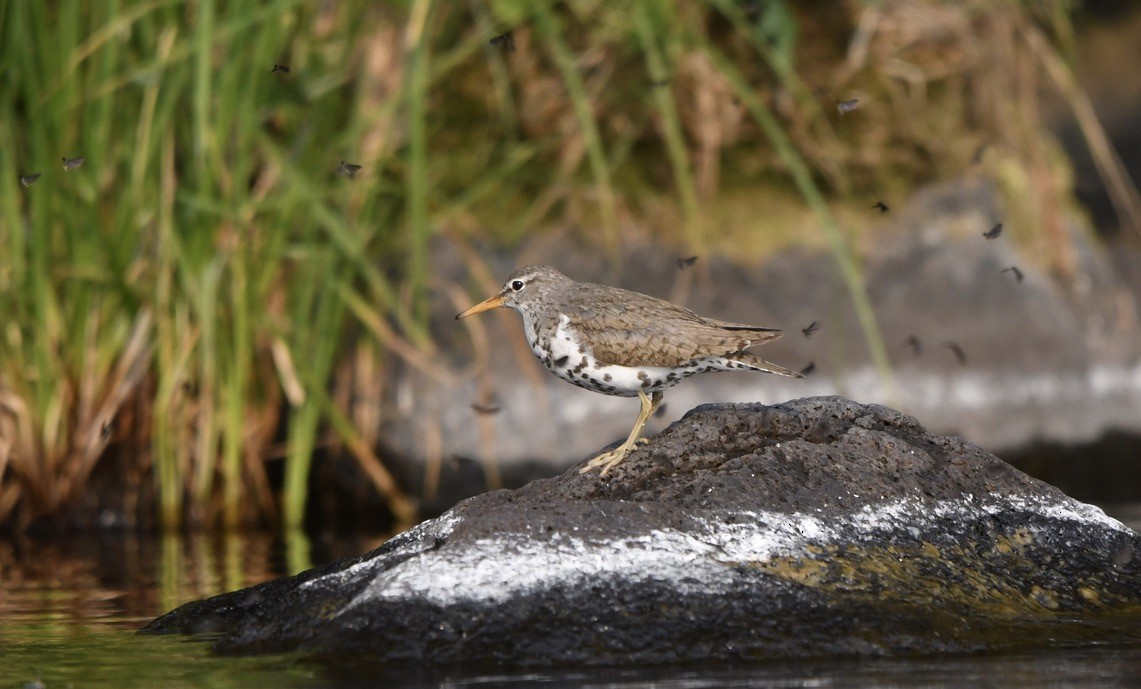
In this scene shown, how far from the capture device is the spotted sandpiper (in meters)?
5.70

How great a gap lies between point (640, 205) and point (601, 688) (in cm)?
567

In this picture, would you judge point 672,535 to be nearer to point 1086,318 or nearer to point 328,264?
point 328,264

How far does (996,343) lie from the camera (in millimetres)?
9336

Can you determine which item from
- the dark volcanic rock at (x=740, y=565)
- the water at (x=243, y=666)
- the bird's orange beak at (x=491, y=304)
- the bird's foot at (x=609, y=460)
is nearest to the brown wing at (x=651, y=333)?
the dark volcanic rock at (x=740, y=565)

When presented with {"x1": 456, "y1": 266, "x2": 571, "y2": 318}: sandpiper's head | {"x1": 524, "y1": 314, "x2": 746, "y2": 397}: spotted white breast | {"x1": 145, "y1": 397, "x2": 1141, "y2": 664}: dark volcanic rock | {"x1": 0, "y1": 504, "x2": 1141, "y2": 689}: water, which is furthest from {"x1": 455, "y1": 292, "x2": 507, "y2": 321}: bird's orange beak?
{"x1": 0, "y1": 504, "x2": 1141, "y2": 689}: water

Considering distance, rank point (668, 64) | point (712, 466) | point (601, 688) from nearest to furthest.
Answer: point (601, 688) < point (712, 466) < point (668, 64)

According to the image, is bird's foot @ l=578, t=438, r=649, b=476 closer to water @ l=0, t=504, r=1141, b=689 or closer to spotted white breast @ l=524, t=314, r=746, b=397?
spotted white breast @ l=524, t=314, r=746, b=397

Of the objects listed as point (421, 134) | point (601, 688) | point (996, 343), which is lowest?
point (601, 688)

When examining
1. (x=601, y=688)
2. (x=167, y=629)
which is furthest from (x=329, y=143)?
(x=601, y=688)

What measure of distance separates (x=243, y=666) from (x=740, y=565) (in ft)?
5.12

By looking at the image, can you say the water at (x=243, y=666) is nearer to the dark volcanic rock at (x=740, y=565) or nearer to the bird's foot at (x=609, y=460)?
the dark volcanic rock at (x=740, y=565)

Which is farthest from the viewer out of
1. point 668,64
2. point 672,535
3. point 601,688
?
point 668,64

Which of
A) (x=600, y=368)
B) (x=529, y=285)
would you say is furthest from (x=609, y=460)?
(x=529, y=285)

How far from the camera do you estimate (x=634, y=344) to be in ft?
18.8
